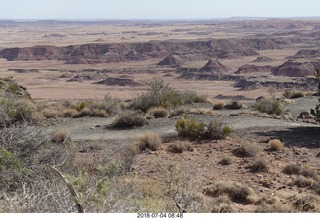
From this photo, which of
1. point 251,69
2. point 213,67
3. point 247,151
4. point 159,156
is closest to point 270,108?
point 247,151

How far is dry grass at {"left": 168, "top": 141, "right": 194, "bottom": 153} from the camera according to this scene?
566 inches

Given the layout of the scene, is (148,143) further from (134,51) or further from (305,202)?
(134,51)

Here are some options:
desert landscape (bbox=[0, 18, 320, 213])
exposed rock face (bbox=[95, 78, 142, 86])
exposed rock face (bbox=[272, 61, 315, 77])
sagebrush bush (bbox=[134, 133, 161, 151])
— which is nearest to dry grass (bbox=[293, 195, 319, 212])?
desert landscape (bbox=[0, 18, 320, 213])

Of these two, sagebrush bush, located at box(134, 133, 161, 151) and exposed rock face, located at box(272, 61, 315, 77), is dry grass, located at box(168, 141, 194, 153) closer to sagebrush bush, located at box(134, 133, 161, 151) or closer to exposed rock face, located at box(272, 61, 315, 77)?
sagebrush bush, located at box(134, 133, 161, 151)

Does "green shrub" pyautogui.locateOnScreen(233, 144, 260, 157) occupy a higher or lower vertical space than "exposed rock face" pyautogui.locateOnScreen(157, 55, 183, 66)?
higher

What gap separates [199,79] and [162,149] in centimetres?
6189

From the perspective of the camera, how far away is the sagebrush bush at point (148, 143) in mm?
14570

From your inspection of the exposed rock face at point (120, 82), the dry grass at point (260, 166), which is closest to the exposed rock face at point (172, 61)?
the exposed rock face at point (120, 82)

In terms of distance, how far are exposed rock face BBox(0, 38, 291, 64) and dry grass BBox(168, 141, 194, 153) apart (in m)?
91.3

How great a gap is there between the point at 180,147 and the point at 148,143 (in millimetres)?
1082

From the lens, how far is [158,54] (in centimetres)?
11438

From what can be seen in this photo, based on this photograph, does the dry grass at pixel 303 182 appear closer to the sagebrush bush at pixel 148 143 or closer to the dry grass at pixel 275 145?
the dry grass at pixel 275 145

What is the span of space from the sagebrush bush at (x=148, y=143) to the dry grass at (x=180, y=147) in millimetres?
460

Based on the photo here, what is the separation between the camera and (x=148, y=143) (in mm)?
14672
